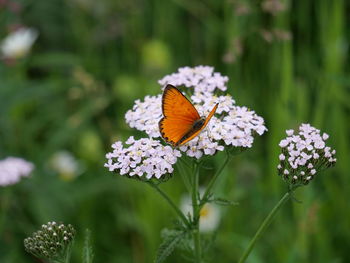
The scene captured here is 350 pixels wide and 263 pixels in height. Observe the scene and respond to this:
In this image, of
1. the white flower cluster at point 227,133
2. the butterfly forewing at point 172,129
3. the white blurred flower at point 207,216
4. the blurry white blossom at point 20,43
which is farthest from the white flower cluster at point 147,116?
the blurry white blossom at point 20,43

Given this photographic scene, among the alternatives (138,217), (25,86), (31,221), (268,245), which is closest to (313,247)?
(268,245)

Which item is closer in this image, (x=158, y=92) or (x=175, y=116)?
(x=175, y=116)

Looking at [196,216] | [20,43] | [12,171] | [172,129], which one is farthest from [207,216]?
[20,43]

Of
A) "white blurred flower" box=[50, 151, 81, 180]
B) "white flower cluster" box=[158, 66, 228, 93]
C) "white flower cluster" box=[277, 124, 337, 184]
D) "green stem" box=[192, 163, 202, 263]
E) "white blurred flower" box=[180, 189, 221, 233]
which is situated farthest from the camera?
"white blurred flower" box=[50, 151, 81, 180]

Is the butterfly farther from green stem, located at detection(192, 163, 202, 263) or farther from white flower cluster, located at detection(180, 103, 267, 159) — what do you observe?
green stem, located at detection(192, 163, 202, 263)

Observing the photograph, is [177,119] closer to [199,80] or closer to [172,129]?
[172,129]

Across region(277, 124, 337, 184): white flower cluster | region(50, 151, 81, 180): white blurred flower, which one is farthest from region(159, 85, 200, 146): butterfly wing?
region(50, 151, 81, 180): white blurred flower
